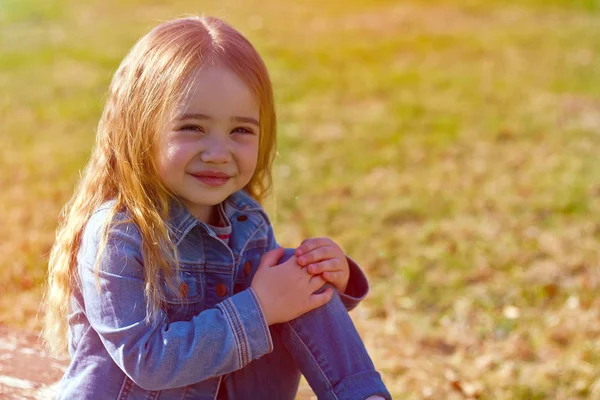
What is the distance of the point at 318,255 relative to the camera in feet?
7.13

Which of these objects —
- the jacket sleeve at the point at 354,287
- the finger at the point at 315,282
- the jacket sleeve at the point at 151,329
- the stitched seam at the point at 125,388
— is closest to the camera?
the jacket sleeve at the point at 151,329

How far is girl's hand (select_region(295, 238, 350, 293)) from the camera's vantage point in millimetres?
2156

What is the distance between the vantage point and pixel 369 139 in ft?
22.2

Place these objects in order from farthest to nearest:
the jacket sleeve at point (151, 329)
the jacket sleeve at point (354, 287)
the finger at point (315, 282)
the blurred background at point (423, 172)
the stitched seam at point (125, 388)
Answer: the blurred background at point (423, 172) → the jacket sleeve at point (354, 287) → the finger at point (315, 282) → the stitched seam at point (125, 388) → the jacket sleeve at point (151, 329)

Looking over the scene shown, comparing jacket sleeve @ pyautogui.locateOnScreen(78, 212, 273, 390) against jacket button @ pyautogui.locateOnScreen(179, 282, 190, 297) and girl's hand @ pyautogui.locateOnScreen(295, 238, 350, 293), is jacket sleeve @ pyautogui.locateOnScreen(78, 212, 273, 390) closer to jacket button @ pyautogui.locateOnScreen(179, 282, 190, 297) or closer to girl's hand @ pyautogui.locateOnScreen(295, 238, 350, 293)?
jacket button @ pyautogui.locateOnScreen(179, 282, 190, 297)

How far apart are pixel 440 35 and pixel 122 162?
9.05 metres

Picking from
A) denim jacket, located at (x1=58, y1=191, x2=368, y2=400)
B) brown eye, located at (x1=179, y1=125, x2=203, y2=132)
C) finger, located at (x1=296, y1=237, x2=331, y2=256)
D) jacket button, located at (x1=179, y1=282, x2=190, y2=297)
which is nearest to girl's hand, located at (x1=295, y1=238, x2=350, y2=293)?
finger, located at (x1=296, y1=237, x2=331, y2=256)

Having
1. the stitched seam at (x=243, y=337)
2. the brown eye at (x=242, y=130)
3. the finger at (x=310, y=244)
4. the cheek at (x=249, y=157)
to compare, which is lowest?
the stitched seam at (x=243, y=337)

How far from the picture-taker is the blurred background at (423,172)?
3746 mm

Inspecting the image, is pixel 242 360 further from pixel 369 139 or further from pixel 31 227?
pixel 369 139

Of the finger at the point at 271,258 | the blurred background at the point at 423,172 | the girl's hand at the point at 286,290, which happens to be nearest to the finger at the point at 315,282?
the girl's hand at the point at 286,290

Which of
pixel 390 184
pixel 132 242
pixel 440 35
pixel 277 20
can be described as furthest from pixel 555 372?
pixel 277 20

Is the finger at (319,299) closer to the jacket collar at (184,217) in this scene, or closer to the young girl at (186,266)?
the young girl at (186,266)

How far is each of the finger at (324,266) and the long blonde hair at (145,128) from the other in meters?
0.38
